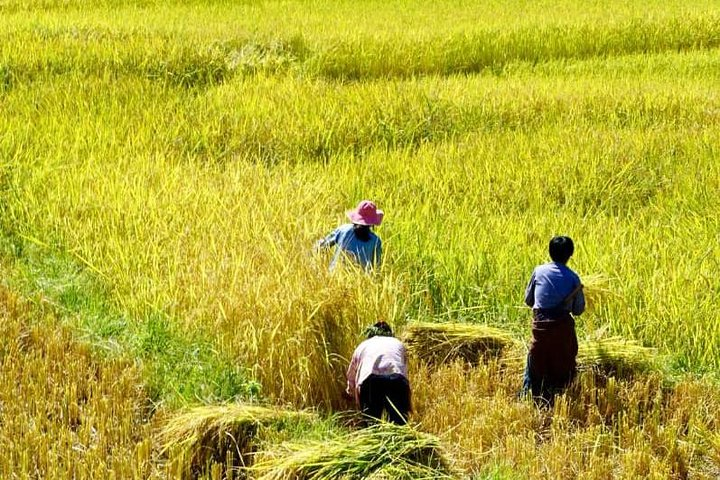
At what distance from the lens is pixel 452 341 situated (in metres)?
4.05

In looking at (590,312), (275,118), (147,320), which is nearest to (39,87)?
(275,118)

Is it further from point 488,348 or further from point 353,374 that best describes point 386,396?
point 488,348

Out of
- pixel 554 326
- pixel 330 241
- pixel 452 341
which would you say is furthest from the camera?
pixel 330 241

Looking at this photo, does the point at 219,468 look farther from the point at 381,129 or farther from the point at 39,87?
the point at 39,87

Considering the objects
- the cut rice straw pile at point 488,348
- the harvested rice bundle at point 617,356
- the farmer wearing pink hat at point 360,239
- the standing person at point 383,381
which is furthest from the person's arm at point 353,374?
the harvested rice bundle at point 617,356

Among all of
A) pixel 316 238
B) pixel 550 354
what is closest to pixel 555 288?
pixel 550 354

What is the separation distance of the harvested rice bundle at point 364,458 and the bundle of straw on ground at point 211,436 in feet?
0.40

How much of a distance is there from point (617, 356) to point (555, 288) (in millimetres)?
513

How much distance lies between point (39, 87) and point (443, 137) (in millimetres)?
3815

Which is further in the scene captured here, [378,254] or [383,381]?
[378,254]

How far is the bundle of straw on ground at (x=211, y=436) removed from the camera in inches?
126

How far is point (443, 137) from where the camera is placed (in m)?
7.96

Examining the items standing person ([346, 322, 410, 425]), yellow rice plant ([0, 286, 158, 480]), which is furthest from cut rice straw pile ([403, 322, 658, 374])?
yellow rice plant ([0, 286, 158, 480])

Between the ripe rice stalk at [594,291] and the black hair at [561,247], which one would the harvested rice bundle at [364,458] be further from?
the ripe rice stalk at [594,291]
